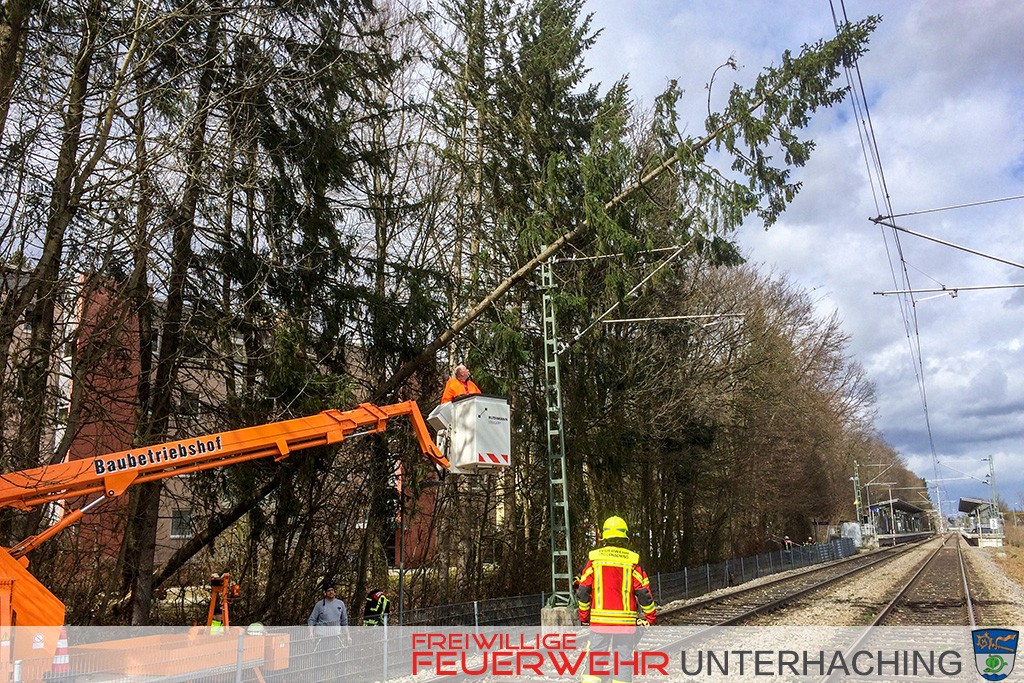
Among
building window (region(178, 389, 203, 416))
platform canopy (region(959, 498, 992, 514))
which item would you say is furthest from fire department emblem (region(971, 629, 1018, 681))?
platform canopy (region(959, 498, 992, 514))

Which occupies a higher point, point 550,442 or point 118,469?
point 550,442

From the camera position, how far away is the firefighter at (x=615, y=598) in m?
7.28

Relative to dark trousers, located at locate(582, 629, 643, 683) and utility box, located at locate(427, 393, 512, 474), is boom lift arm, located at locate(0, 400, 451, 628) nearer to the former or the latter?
utility box, located at locate(427, 393, 512, 474)

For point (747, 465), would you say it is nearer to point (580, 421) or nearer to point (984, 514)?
point (580, 421)

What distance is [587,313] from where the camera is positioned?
19.6 m

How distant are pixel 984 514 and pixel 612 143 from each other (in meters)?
104

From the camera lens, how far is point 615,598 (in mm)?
7344

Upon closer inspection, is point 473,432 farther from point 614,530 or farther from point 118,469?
point 118,469

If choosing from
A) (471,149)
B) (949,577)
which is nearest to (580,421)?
(471,149)

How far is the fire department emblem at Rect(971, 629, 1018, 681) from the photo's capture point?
38.3 ft

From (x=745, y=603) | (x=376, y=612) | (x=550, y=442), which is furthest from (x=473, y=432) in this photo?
(x=745, y=603)

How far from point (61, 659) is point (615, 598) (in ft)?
17.1

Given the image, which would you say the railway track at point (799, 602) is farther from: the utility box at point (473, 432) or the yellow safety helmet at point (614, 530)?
the yellow safety helmet at point (614, 530)

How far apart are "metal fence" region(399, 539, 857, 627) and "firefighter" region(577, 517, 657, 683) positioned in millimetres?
6555
